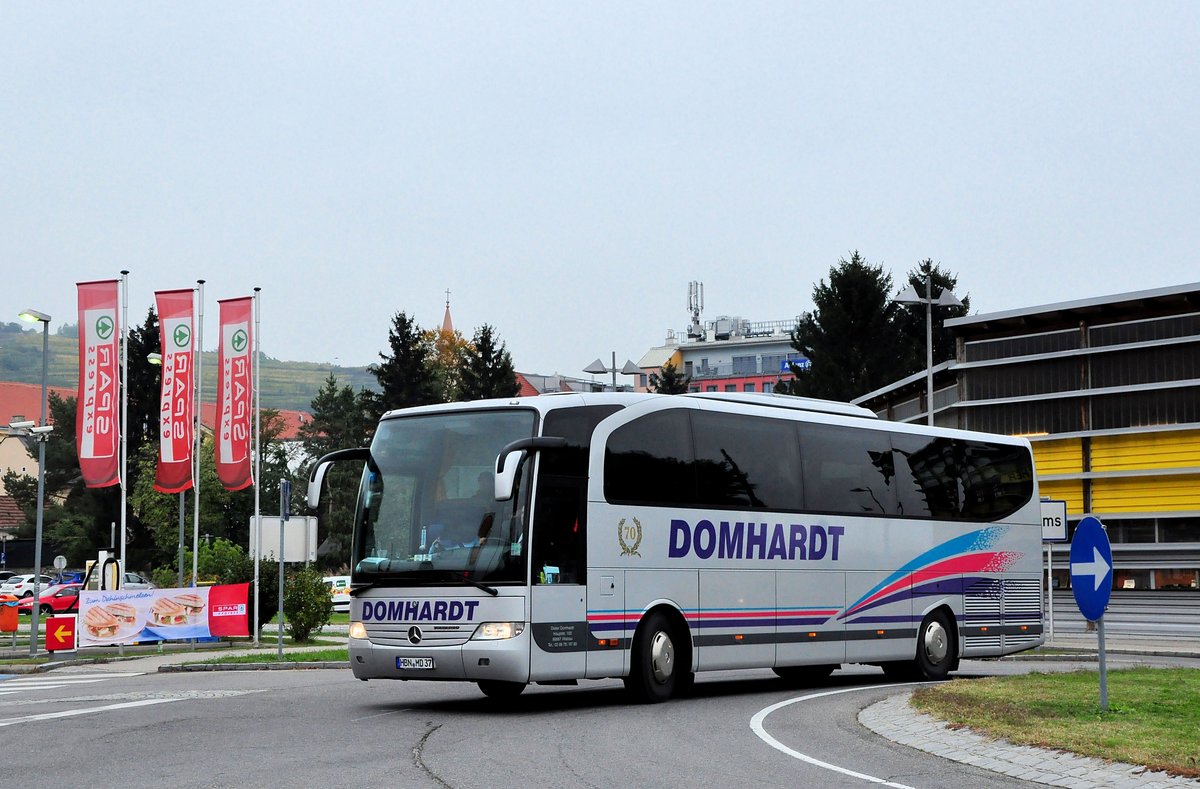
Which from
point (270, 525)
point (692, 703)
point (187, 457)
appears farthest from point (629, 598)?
point (187, 457)

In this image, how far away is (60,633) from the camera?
30969 mm

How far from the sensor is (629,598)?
16609mm

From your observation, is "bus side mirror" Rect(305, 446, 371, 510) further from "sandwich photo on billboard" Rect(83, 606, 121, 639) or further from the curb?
"sandwich photo on billboard" Rect(83, 606, 121, 639)

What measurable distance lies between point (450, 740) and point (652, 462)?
5363 millimetres

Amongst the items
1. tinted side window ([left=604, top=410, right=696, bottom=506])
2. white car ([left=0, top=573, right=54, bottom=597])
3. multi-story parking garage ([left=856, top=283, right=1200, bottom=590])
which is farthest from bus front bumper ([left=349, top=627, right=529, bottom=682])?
white car ([left=0, top=573, right=54, bottom=597])

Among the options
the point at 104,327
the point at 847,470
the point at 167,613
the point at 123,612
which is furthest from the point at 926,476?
the point at 104,327

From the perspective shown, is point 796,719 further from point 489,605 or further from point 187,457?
point 187,457

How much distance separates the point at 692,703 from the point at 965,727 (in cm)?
453

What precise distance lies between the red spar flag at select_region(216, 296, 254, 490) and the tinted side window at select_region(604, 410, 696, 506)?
75.3ft

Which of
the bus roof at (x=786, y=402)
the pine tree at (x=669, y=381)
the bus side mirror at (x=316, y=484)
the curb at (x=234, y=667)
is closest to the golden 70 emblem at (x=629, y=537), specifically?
the bus roof at (x=786, y=402)

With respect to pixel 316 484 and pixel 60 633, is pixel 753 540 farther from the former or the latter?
pixel 60 633

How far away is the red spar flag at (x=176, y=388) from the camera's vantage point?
38656 mm

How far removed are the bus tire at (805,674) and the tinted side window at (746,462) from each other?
10.8ft

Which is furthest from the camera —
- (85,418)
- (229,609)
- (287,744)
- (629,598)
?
(85,418)
